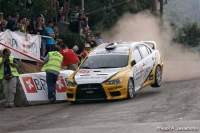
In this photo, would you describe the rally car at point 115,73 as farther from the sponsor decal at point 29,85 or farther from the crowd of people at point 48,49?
the sponsor decal at point 29,85

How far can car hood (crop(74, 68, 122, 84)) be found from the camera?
1748 cm

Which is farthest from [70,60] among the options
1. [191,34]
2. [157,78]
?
[191,34]

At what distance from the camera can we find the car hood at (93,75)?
1748cm

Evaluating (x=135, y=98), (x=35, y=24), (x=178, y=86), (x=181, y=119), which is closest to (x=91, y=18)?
(x=35, y=24)

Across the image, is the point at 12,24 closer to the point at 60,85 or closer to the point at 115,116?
the point at 60,85

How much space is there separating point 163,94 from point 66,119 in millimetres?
5017

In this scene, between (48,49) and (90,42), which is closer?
(48,49)

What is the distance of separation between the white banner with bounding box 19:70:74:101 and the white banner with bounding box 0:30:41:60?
2333 millimetres

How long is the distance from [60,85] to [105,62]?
165 centimetres

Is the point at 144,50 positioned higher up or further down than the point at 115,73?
higher up

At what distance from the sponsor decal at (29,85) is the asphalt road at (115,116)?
2.06 feet

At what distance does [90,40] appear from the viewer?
84.0 ft

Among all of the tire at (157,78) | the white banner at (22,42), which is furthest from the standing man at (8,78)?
the tire at (157,78)

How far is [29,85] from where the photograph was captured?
61.0 feet
